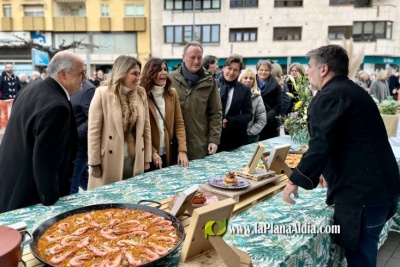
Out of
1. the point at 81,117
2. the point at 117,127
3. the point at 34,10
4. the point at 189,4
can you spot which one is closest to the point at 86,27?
the point at 34,10

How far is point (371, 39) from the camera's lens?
22.9 m

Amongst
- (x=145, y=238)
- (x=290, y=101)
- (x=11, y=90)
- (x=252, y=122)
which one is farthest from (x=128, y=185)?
(x=11, y=90)

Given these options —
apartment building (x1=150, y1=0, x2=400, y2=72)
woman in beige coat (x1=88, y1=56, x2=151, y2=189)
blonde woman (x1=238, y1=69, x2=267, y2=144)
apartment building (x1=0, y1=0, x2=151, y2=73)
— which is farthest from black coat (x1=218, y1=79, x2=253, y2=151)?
apartment building (x1=0, y1=0, x2=151, y2=73)

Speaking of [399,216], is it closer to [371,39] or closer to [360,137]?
[360,137]

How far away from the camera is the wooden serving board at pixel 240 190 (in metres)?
2.03

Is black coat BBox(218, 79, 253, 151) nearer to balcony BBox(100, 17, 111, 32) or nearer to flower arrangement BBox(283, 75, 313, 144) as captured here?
flower arrangement BBox(283, 75, 313, 144)

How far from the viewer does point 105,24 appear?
981 inches

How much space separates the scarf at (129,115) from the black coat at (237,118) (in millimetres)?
1247

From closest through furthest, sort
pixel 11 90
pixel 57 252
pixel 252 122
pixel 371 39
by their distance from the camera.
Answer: pixel 57 252 → pixel 252 122 → pixel 11 90 → pixel 371 39

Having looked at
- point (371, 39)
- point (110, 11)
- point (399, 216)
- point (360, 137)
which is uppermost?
point (110, 11)

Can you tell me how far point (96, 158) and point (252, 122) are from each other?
2.13 metres

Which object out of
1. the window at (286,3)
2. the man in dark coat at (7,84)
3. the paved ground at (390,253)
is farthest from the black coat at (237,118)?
the window at (286,3)

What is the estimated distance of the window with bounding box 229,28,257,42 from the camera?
77.7ft

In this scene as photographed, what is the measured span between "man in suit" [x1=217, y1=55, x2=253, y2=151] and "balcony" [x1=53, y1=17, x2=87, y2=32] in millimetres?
23812
